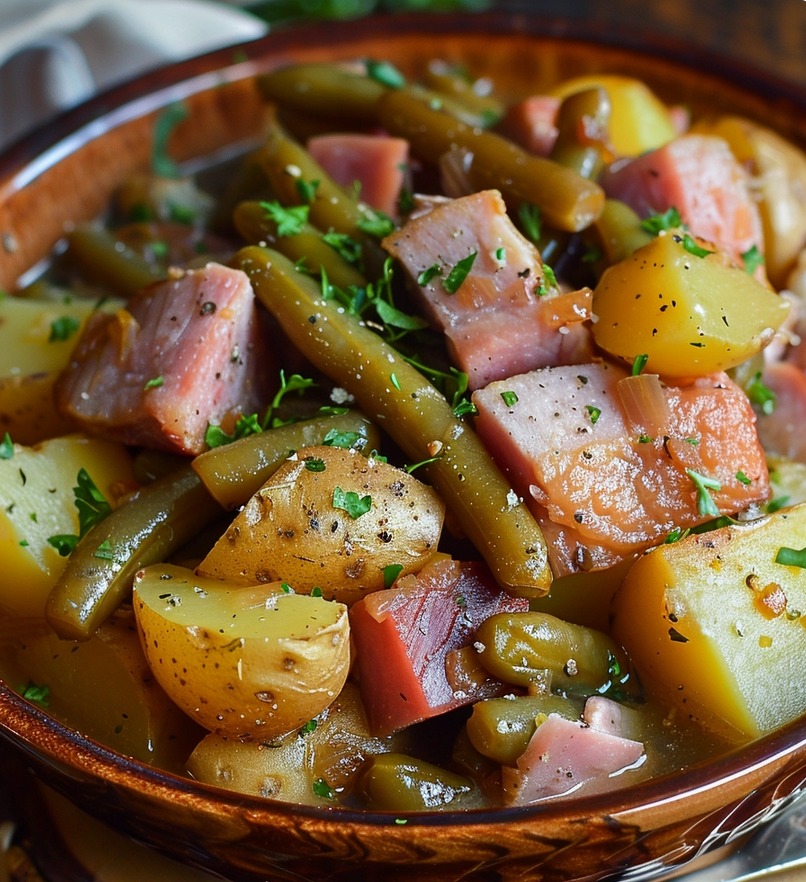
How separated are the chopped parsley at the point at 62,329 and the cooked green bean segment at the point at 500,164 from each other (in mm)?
1012

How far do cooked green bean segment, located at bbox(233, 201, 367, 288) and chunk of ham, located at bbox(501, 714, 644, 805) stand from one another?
1107 millimetres

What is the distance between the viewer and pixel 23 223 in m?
3.26

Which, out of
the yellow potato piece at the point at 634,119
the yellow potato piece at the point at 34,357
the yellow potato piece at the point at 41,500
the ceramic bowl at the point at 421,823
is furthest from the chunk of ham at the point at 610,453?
the yellow potato piece at the point at 634,119

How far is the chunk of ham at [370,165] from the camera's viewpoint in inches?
110

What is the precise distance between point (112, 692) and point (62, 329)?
1056mm

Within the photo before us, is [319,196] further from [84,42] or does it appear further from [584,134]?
[84,42]

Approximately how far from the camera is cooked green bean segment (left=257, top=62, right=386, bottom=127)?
3.09 meters

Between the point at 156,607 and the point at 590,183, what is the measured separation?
137 centimetres

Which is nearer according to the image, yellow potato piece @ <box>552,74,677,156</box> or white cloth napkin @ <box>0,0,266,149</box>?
yellow potato piece @ <box>552,74,677,156</box>

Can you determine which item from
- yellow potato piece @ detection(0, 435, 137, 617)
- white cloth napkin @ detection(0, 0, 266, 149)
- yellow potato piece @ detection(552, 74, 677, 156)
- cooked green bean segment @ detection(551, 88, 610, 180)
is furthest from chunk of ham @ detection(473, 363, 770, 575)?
white cloth napkin @ detection(0, 0, 266, 149)

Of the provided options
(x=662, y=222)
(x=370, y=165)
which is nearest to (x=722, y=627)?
(x=662, y=222)

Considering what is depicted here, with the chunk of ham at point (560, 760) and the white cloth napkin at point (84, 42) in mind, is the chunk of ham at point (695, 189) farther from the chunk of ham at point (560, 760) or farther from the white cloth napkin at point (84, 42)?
the white cloth napkin at point (84, 42)

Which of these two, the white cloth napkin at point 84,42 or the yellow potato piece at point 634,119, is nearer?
the yellow potato piece at point 634,119

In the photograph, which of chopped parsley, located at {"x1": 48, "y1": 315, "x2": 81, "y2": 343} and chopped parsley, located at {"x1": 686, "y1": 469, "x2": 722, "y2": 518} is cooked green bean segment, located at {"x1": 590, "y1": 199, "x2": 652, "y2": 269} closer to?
chopped parsley, located at {"x1": 686, "y1": 469, "x2": 722, "y2": 518}
